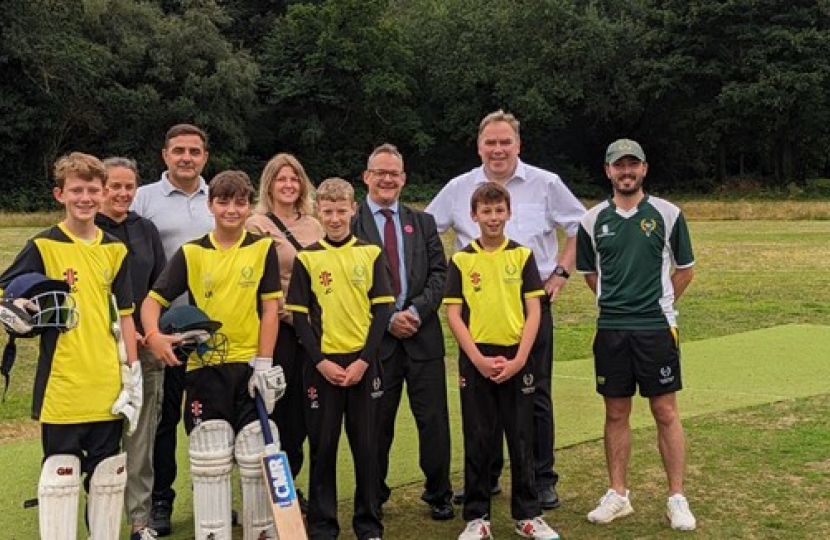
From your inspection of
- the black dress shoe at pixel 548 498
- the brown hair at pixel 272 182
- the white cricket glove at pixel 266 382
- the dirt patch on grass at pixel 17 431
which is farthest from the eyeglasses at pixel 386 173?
the dirt patch on grass at pixel 17 431

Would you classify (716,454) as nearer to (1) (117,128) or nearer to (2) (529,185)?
(2) (529,185)

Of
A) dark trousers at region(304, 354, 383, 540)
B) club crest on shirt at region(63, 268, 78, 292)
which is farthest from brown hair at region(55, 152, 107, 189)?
dark trousers at region(304, 354, 383, 540)

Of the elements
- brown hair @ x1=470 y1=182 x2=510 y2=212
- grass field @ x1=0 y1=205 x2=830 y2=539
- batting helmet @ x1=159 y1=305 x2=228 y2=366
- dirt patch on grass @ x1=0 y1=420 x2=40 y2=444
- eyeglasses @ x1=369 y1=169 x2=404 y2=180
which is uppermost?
eyeglasses @ x1=369 y1=169 x2=404 y2=180

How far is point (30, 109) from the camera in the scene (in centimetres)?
4650

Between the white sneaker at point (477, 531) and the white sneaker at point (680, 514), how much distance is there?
1.01 meters

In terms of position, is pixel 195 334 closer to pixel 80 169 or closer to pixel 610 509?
pixel 80 169

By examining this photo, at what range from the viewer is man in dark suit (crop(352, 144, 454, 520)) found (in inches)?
207

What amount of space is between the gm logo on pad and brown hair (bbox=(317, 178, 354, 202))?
1346mm

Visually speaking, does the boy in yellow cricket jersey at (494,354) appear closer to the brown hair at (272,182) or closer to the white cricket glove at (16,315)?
the brown hair at (272,182)

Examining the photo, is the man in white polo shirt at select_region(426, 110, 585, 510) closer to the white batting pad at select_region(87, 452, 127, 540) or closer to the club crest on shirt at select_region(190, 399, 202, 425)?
the club crest on shirt at select_region(190, 399, 202, 425)

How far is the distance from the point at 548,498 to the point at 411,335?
4.22 feet

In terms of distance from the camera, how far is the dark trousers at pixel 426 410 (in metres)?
5.27

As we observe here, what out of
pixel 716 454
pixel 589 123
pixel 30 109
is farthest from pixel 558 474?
pixel 589 123

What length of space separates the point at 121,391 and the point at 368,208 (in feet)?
6.04
